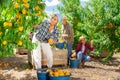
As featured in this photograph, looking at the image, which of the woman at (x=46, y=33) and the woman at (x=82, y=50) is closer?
the woman at (x=46, y=33)

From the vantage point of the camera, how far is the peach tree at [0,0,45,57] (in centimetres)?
554

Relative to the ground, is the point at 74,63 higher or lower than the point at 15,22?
lower

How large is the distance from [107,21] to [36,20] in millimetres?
5260

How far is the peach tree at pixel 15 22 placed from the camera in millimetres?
5543

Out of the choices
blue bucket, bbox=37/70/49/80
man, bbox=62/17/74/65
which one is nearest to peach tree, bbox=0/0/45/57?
blue bucket, bbox=37/70/49/80

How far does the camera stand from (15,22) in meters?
5.71

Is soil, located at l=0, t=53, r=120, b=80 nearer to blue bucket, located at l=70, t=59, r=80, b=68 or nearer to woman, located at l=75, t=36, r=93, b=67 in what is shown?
blue bucket, located at l=70, t=59, r=80, b=68

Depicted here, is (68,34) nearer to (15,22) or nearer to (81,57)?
(81,57)

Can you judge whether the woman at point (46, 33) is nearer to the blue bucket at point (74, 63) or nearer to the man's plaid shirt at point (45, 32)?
the man's plaid shirt at point (45, 32)

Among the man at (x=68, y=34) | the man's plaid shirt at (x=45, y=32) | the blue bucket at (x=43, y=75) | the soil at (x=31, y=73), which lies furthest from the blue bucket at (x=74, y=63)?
the blue bucket at (x=43, y=75)

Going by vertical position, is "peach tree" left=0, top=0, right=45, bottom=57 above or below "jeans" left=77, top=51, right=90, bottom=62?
above

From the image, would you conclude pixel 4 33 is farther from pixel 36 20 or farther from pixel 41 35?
pixel 41 35

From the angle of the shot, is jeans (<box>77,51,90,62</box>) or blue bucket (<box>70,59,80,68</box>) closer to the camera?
blue bucket (<box>70,59,80,68</box>)

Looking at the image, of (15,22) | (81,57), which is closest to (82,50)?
(81,57)
